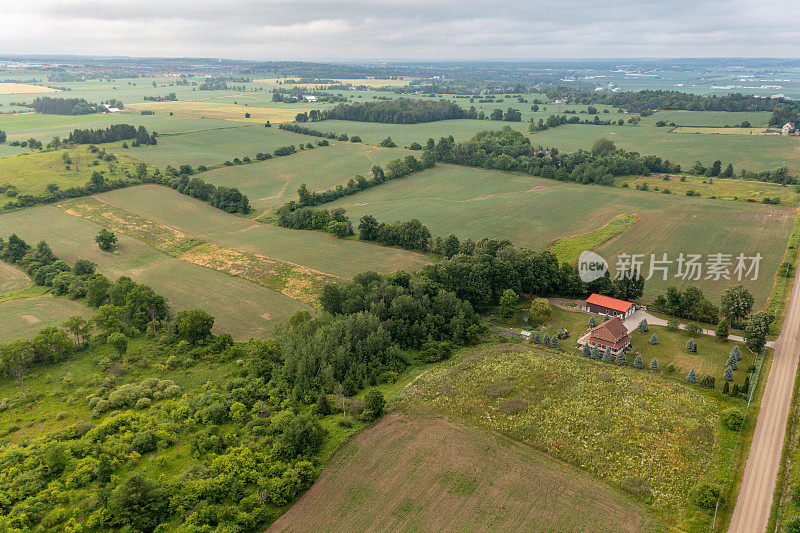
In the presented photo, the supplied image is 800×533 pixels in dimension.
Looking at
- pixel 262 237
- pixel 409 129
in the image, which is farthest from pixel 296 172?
pixel 409 129

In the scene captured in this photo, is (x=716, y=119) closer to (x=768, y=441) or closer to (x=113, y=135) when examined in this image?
(x=768, y=441)

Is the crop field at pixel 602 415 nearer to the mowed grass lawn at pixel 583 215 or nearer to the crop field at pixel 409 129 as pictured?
the mowed grass lawn at pixel 583 215

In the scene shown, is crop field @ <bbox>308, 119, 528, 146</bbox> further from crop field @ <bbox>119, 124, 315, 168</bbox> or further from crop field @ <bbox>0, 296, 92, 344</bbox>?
crop field @ <bbox>0, 296, 92, 344</bbox>

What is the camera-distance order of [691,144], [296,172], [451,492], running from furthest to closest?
[691,144] → [296,172] → [451,492]

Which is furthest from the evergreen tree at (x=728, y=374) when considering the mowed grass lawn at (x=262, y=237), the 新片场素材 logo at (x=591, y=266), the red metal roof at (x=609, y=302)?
the mowed grass lawn at (x=262, y=237)

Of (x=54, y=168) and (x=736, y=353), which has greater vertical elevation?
(x=54, y=168)

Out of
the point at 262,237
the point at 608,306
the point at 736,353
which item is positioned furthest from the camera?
the point at 262,237
